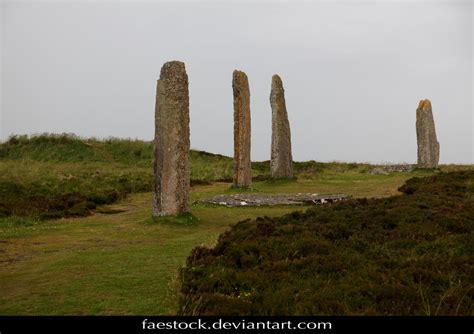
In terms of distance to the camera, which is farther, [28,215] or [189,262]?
[28,215]

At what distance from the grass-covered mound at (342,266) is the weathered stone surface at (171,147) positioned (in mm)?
3262

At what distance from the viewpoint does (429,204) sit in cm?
1323

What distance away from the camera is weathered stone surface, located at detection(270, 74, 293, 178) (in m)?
25.2

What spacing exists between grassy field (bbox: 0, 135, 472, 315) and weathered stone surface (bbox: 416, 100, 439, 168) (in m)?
1.26

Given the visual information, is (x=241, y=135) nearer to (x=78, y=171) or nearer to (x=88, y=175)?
(x=88, y=175)

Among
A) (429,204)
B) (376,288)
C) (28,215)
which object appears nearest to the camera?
(376,288)

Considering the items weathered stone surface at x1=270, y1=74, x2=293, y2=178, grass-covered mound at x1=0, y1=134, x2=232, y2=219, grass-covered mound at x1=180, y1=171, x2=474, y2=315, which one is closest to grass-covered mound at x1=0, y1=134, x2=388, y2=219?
grass-covered mound at x1=0, y1=134, x2=232, y2=219

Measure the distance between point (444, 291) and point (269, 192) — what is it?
14.9 metres

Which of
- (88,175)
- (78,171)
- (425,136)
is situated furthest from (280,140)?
(78,171)

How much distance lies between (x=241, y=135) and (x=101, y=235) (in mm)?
10681

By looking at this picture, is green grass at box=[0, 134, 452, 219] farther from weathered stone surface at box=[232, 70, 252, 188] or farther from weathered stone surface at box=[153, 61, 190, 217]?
weathered stone surface at box=[153, 61, 190, 217]

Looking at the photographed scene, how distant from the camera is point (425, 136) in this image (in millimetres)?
29469
